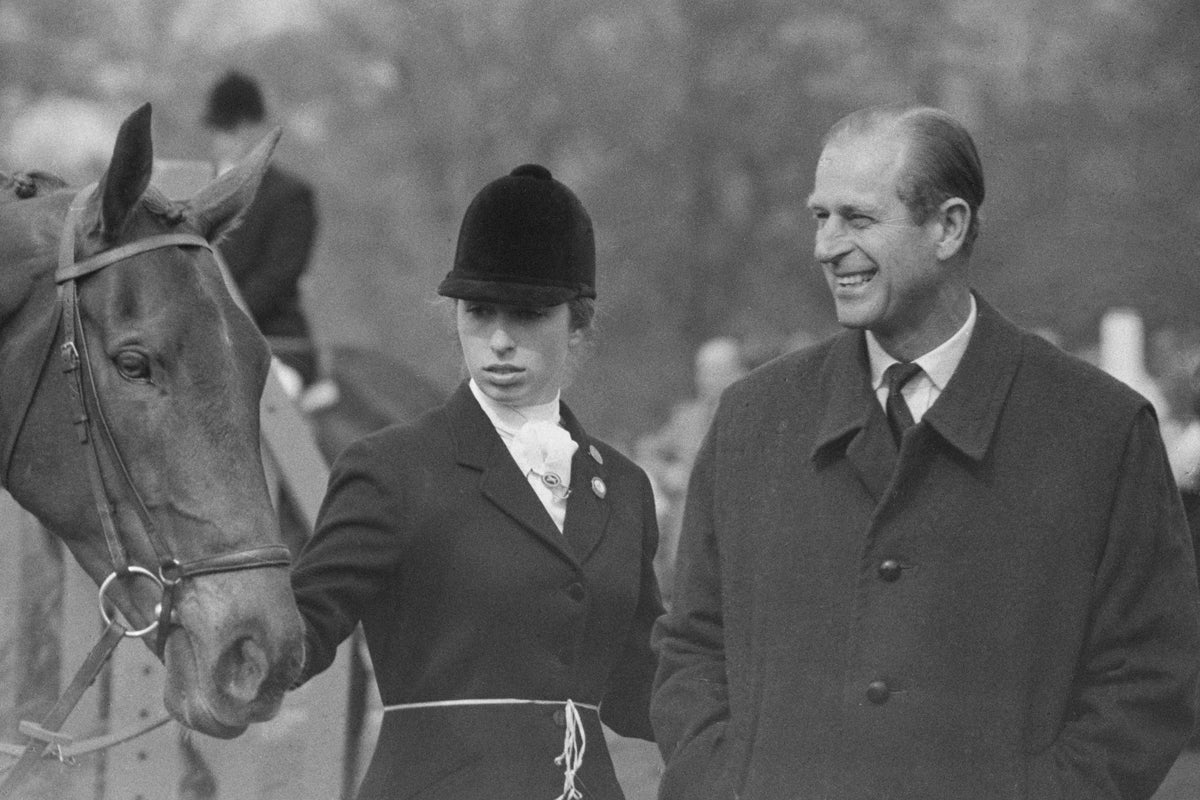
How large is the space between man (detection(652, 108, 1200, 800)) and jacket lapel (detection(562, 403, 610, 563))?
57 cm

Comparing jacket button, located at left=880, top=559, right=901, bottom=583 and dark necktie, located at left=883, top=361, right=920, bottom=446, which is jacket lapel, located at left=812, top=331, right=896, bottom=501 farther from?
jacket button, located at left=880, top=559, right=901, bottom=583

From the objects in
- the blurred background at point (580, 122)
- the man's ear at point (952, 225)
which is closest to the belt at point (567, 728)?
the man's ear at point (952, 225)

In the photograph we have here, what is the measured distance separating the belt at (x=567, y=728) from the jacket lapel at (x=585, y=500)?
0.99 feet

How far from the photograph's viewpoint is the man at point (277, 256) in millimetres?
7773

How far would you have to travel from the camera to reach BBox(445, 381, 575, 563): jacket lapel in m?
4.10

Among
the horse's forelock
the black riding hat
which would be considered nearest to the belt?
the black riding hat

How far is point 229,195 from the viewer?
412 centimetres

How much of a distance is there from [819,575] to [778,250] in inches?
694

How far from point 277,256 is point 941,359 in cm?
471

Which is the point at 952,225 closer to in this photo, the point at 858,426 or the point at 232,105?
the point at 858,426

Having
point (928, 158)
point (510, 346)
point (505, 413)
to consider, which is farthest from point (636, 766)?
point (928, 158)

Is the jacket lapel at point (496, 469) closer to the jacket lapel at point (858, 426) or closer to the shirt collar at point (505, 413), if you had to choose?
the shirt collar at point (505, 413)

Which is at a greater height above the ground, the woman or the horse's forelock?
the horse's forelock

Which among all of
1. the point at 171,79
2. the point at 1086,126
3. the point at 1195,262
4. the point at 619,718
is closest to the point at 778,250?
the point at 1086,126
